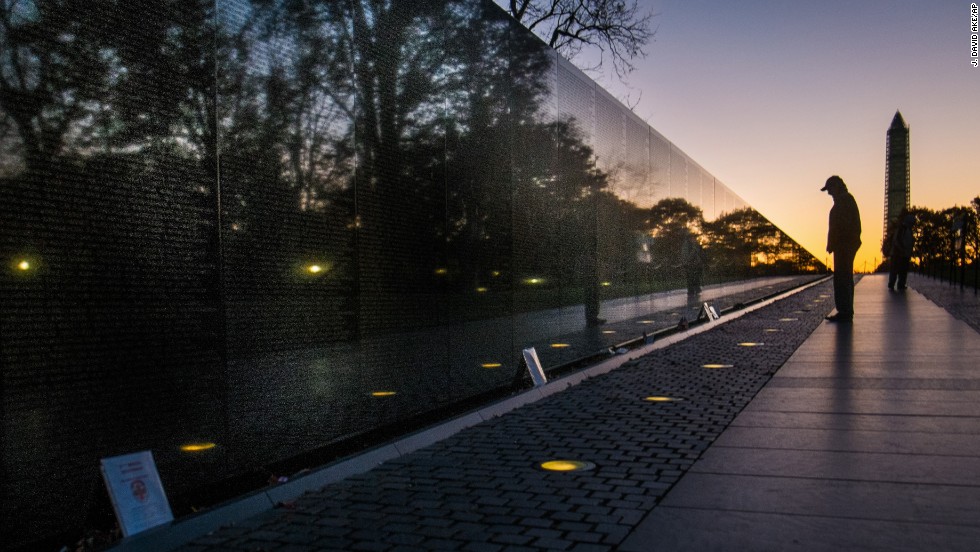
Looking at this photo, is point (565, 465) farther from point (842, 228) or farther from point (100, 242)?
point (842, 228)

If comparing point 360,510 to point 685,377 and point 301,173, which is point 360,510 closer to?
point 301,173

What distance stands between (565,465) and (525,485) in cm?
46

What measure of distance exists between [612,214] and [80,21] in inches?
318

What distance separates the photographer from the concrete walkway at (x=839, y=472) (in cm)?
318

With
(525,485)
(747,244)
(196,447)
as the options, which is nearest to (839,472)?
(525,485)

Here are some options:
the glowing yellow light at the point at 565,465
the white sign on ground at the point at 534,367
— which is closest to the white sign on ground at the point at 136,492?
the glowing yellow light at the point at 565,465

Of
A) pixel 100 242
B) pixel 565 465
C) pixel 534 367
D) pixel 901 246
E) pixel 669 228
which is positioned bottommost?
pixel 565 465

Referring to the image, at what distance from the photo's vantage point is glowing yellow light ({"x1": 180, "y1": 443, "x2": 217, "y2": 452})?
392 centimetres

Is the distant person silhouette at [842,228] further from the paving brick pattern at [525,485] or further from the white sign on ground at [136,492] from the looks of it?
the white sign on ground at [136,492]

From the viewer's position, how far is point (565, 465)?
4430mm

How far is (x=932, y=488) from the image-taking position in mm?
3781

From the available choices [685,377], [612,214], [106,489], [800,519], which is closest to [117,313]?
[106,489]

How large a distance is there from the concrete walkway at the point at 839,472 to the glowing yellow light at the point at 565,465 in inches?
21.1

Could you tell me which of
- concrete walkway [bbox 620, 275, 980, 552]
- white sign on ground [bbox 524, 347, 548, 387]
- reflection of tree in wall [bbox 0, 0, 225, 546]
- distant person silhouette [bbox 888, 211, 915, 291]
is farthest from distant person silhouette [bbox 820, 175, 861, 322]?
distant person silhouette [bbox 888, 211, 915, 291]
